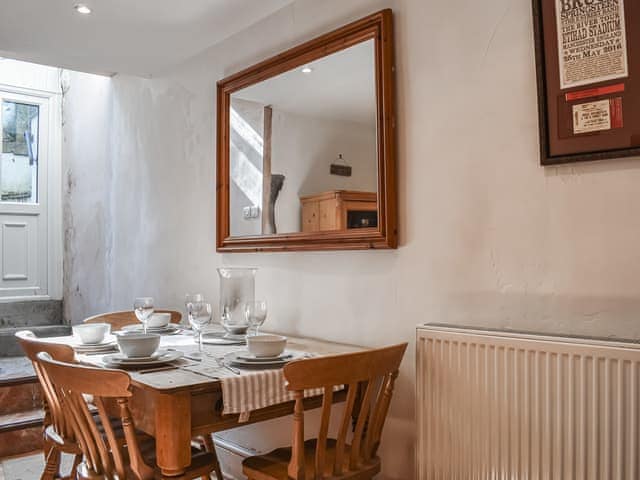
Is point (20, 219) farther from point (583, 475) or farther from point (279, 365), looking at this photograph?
point (583, 475)

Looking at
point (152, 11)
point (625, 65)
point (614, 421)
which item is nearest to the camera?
point (614, 421)

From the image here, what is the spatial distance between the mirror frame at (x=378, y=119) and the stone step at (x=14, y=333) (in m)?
2.45

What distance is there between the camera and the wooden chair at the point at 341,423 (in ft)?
4.71

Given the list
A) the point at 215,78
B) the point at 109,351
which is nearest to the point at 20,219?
the point at 215,78

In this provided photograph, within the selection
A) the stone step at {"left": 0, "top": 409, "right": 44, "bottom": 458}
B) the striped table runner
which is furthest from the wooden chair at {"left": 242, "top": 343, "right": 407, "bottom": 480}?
the stone step at {"left": 0, "top": 409, "right": 44, "bottom": 458}

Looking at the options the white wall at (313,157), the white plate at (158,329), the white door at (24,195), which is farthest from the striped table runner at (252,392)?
the white door at (24,195)

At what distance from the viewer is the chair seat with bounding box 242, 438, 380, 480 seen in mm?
1586

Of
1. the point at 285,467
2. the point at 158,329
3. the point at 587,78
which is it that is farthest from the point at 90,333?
the point at 587,78

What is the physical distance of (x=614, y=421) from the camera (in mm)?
1281

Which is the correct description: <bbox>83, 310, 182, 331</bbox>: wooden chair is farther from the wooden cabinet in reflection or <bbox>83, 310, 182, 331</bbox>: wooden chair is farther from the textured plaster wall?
the textured plaster wall

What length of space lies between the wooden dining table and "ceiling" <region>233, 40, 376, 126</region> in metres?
1.11

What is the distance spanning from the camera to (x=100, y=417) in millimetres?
1560

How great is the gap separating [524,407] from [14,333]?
4067 millimetres

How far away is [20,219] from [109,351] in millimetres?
3255
